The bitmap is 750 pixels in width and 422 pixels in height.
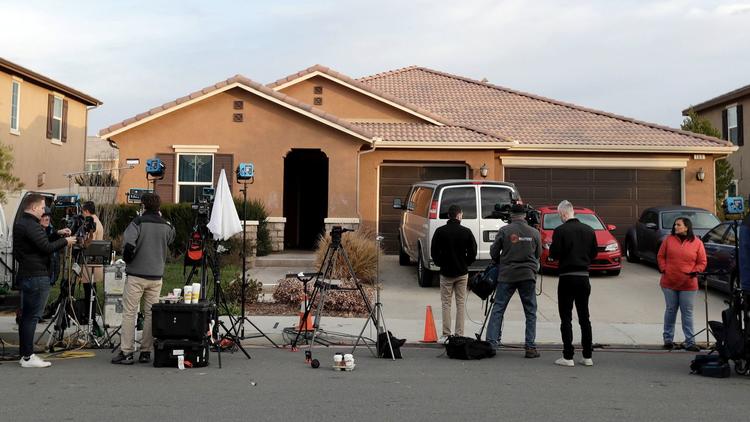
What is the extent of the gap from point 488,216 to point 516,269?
15.2 ft

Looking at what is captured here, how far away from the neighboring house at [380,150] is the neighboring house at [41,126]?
596 centimetres

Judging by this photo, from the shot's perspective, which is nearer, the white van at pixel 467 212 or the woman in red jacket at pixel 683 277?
the woman in red jacket at pixel 683 277

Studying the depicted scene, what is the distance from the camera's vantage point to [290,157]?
2192cm

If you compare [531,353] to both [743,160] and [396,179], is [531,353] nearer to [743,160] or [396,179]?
[396,179]

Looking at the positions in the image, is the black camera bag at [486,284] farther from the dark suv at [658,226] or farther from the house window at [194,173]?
the house window at [194,173]

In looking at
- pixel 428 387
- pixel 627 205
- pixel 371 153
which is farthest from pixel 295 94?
pixel 428 387

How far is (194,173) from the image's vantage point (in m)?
19.1

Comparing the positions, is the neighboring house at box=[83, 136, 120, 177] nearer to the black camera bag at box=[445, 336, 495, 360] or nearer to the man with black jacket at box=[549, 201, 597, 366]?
the black camera bag at box=[445, 336, 495, 360]

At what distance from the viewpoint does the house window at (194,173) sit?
62.4 ft

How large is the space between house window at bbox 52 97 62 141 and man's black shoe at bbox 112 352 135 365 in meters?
20.8

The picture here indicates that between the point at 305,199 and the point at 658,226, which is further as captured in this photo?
the point at 305,199

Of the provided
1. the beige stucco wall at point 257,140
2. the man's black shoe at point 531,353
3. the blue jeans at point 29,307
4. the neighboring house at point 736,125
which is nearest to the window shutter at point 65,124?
the beige stucco wall at point 257,140

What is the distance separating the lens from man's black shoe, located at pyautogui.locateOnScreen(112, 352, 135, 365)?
8.48 metres

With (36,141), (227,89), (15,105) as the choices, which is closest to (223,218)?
(227,89)
